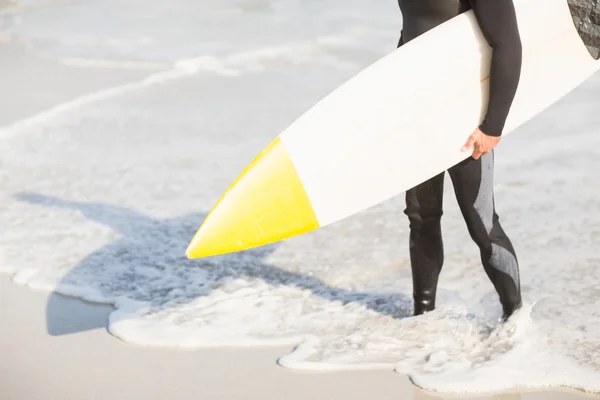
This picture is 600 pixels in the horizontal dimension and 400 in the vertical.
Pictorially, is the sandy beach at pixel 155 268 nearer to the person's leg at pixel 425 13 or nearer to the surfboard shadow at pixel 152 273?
the surfboard shadow at pixel 152 273

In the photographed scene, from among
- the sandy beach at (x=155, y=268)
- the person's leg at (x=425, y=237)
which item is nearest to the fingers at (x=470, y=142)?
the person's leg at (x=425, y=237)

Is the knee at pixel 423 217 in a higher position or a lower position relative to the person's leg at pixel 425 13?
lower

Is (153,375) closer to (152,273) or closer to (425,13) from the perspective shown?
(152,273)

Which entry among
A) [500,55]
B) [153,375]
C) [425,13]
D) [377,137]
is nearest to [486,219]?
[377,137]

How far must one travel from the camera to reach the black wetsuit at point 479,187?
2803mm

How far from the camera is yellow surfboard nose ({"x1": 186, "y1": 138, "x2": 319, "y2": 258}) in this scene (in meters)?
3.05

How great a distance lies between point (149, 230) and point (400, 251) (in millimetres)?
1250

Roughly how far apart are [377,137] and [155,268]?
1.51 meters

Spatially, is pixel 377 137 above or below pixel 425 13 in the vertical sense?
below

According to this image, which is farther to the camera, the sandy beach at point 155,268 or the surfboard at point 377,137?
the sandy beach at point 155,268

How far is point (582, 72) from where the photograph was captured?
321 cm

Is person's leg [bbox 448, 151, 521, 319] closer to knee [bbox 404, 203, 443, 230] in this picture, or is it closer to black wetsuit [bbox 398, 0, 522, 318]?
black wetsuit [bbox 398, 0, 522, 318]

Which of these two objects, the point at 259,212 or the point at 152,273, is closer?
the point at 259,212

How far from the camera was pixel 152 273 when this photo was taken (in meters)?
4.12
